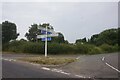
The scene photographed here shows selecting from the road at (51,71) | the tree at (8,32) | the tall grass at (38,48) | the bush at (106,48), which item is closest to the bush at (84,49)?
the tall grass at (38,48)

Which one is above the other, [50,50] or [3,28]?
[3,28]

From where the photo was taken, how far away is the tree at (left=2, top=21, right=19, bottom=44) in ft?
167

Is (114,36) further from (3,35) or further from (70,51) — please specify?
A: (3,35)

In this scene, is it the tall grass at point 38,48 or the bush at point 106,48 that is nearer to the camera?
the tall grass at point 38,48

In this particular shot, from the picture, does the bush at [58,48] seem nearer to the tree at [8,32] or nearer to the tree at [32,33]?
the tree at [8,32]

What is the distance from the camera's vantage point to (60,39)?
75.7 metres

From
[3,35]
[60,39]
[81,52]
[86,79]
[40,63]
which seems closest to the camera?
[86,79]

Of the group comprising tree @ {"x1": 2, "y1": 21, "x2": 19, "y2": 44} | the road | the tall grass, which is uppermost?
tree @ {"x1": 2, "y1": 21, "x2": 19, "y2": 44}

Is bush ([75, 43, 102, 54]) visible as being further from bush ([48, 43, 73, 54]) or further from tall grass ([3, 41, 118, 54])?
bush ([48, 43, 73, 54])

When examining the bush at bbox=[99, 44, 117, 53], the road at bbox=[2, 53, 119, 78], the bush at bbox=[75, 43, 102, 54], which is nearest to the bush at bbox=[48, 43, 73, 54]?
the bush at bbox=[75, 43, 102, 54]

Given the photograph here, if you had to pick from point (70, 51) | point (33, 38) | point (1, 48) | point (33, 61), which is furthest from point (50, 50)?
point (33, 61)

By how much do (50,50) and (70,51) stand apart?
5298 mm

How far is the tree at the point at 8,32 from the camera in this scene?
167ft

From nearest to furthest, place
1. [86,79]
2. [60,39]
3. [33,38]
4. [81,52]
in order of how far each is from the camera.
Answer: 1. [86,79]
2. [81,52]
3. [33,38]
4. [60,39]
